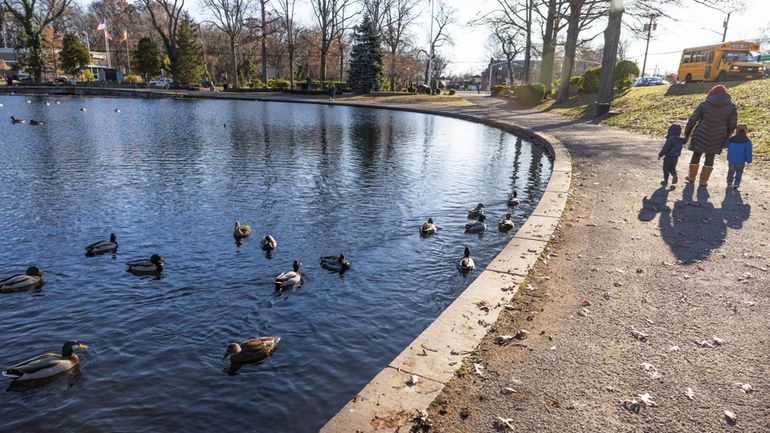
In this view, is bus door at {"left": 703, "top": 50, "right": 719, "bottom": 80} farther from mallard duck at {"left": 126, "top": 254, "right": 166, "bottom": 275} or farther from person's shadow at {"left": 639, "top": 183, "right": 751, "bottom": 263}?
mallard duck at {"left": 126, "top": 254, "right": 166, "bottom": 275}

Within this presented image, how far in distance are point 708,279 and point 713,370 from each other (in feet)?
8.62

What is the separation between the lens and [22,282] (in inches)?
298

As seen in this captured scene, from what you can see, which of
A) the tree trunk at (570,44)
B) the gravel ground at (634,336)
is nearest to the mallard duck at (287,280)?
the gravel ground at (634,336)

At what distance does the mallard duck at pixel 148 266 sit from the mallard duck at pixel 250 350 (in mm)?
3063

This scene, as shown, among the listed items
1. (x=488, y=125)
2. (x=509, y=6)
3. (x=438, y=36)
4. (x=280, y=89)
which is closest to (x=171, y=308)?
(x=488, y=125)

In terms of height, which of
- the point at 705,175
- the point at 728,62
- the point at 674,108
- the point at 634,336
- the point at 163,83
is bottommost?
the point at 634,336

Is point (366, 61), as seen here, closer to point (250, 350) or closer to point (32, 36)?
point (32, 36)

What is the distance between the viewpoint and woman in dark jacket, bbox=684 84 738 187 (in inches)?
472

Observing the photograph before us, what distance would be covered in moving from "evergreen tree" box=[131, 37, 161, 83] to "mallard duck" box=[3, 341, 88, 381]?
82207mm

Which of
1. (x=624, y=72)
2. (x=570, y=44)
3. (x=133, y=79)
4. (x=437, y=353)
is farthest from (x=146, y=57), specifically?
Result: (x=437, y=353)

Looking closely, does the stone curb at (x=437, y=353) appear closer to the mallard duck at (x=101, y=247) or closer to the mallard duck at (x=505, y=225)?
the mallard duck at (x=505, y=225)

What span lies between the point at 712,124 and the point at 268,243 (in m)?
10.8

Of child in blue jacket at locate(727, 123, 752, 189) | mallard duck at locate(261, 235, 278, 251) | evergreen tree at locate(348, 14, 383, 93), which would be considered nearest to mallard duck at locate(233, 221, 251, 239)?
mallard duck at locate(261, 235, 278, 251)

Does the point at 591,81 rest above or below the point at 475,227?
above
